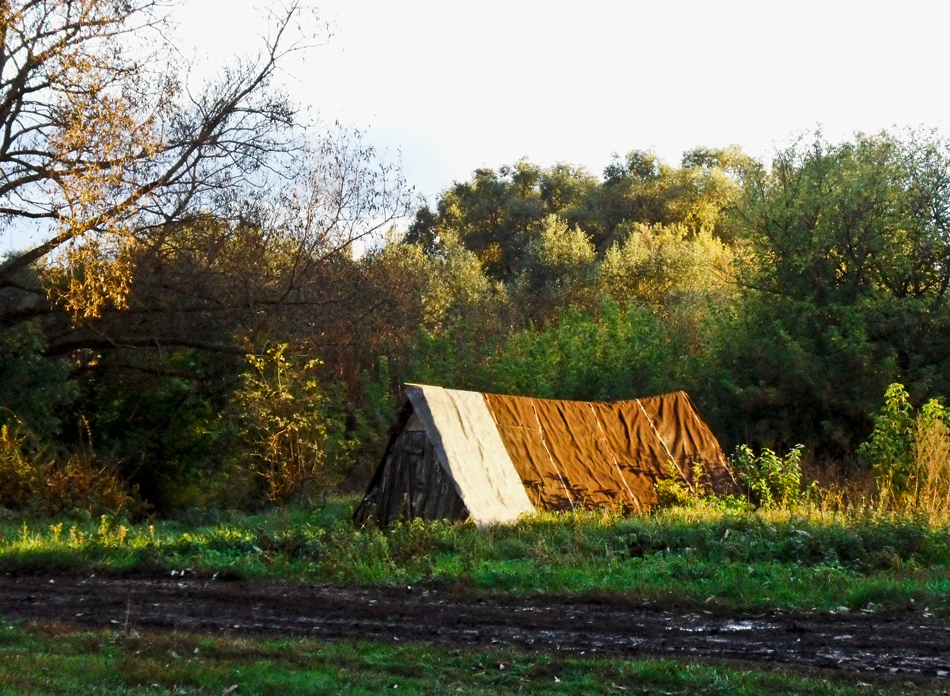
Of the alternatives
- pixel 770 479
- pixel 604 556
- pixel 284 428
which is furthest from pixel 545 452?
pixel 284 428

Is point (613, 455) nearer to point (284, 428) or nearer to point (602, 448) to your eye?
point (602, 448)

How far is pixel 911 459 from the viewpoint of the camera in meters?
16.3

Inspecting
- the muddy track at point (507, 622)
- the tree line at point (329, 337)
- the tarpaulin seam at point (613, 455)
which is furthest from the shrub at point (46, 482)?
the tarpaulin seam at point (613, 455)

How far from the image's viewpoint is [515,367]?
2700cm

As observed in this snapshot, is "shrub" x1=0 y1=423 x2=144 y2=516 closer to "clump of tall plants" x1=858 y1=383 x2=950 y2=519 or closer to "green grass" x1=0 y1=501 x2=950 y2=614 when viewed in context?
"green grass" x1=0 y1=501 x2=950 y2=614

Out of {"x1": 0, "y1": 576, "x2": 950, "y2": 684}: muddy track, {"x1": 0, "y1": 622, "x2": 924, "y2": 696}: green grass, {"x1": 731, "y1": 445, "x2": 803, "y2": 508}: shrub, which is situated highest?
{"x1": 731, "y1": 445, "x2": 803, "y2": 508}: shrub

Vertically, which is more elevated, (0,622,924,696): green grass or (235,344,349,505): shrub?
(235,344,349,505): shrub

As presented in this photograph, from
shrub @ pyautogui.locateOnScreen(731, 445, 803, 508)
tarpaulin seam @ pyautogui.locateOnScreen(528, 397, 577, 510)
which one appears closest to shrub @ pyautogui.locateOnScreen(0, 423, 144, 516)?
tarpaulin seam @ pyautogui.locateOnScreen(528, 397, 577, 510)

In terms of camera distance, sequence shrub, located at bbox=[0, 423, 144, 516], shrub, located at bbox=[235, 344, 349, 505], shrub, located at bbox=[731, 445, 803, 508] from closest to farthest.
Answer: shrub, located at bbox=[731, 445, 803, 508]
shrub, located at bbox=[0, 423, 144, 516]
shrub, located at bbox=[235, 344, 349, 505]

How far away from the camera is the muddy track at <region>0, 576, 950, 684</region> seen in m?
7.58

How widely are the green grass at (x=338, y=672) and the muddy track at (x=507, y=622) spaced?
1.64 ft

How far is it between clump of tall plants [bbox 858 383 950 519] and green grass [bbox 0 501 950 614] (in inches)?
91.0

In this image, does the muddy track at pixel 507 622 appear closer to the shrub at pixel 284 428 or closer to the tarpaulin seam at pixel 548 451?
the tarpaulin seam at pixel 548 451

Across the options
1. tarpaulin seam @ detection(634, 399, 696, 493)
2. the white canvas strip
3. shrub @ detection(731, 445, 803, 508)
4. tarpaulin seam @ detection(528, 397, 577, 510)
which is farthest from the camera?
tarpaulin seam @ detection(634, 399, 696, 493)
